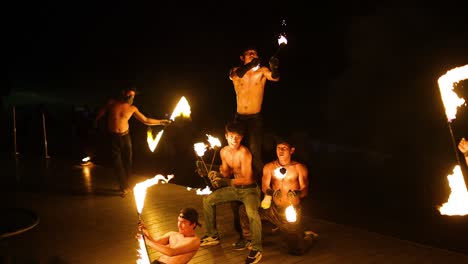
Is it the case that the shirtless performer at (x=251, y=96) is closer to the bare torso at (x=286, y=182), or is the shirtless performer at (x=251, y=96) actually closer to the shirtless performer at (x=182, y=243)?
the bare torso at (x=286, y=182)

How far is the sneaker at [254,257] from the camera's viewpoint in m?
5.11

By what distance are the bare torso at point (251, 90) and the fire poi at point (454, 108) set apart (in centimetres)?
280

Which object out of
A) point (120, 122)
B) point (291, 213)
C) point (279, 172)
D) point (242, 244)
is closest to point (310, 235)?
point (291, 213)

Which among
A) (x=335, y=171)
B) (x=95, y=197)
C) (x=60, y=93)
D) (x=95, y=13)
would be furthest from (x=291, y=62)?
(x=60, y=93)

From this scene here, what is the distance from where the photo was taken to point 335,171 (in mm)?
14164

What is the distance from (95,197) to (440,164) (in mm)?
10435

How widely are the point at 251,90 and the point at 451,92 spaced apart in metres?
3.01

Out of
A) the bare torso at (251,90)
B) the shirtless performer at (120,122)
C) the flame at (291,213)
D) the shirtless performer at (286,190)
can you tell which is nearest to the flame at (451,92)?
the shirtless performer at (286,190)

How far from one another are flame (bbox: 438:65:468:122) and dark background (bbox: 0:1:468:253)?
296 cm

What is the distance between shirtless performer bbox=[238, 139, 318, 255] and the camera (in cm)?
525

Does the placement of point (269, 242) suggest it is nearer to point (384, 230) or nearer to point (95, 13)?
point (384, 230)

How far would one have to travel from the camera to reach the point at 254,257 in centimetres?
→ 514

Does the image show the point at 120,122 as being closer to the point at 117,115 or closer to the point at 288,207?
the point at 117,115

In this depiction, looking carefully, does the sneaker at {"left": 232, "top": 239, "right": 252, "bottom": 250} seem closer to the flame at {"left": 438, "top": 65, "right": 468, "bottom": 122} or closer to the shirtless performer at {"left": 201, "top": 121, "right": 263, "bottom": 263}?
the shirtless performer at {"left": 201, "top": 121, "right": 263, "bottom": 263}
